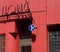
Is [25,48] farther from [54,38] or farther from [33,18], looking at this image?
[54,38]

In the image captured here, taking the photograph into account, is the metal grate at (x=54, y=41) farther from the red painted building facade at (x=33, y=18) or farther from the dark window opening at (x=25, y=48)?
the dark window opening at (x=25, y=48)

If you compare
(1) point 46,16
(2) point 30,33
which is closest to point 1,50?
(2) point 30,33

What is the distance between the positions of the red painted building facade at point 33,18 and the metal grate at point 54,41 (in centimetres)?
17

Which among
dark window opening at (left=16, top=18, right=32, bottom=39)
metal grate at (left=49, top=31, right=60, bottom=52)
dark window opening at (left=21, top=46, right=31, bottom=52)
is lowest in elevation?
dark window opening at (left=21, top=46, right=31, bottom=52)

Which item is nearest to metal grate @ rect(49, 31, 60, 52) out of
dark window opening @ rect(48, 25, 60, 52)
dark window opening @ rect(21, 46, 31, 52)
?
dark window opening @ rect(48, 25, 60, 52)

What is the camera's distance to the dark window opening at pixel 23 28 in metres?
16.6

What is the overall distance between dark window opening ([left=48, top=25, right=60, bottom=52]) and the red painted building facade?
0.18 m

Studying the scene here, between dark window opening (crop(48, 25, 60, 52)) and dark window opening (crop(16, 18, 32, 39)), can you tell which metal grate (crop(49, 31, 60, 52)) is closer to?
dark window opening (crop(48, 25, 60, 52))

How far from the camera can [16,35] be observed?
16719mm

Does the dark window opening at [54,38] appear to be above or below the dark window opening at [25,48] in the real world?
above

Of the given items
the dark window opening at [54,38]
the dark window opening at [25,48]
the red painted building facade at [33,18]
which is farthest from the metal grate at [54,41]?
the dark window opening at [25,48]

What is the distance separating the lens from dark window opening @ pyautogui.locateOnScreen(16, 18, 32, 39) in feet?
54.5

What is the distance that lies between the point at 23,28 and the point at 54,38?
1.90 m

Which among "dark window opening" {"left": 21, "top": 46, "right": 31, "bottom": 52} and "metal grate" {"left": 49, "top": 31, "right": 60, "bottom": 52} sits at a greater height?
"metal grate" {"left": 49, "top": 31, "right": 60, "bottom": 52}
